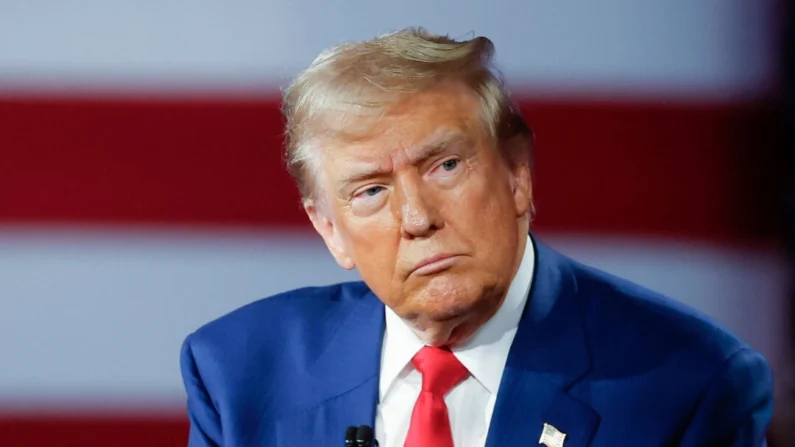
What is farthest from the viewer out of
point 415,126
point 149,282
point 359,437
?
point 149,282

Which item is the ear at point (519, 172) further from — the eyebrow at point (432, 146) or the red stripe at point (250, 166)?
the red stripe at point (250, 166)

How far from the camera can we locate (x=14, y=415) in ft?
7.10

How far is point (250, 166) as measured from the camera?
2.07 m

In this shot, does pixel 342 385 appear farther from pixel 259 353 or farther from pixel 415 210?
pixel 415 210

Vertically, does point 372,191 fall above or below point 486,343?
above

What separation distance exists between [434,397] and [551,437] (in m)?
0.19

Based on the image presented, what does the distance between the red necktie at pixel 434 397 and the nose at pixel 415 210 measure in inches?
9.1

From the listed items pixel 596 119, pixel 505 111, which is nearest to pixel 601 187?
pixel 596 119

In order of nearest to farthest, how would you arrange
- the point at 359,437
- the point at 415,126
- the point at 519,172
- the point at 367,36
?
the point at 359,437 < the point at 415,126 < the point at 519,172 < the point at 367,36

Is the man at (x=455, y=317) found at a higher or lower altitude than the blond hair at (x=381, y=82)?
lower

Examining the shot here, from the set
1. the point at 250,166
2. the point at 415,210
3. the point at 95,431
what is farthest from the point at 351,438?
the point at 95,431

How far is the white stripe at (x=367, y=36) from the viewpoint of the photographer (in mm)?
1982

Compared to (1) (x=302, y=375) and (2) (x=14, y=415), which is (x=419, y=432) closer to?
(1) (x=302, y=375)

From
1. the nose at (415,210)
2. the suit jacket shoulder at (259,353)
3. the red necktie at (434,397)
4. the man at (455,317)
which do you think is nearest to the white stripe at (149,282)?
the suit jacket shoulder at (259,353)
